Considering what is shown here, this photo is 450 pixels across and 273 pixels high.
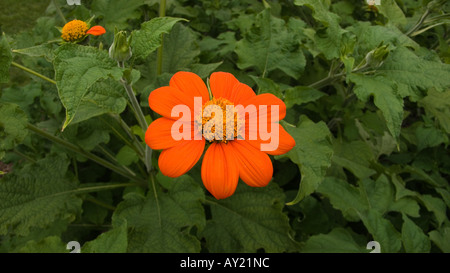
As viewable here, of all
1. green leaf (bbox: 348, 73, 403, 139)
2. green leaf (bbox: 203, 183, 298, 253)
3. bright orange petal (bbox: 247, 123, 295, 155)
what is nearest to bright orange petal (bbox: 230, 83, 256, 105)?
bright orange petal (bbox: 247, 123, 295, 155)

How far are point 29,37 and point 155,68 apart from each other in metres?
0.75

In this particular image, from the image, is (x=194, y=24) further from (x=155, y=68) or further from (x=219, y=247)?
(x=219, y=247)

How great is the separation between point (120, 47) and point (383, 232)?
1280 mm

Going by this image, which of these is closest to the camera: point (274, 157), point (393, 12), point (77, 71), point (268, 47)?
point (77, 71)

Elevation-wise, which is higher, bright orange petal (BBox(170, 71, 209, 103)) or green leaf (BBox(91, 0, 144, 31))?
green leaf (BBox(91, 0, 144, 31))

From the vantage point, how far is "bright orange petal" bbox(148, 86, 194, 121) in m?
0.91

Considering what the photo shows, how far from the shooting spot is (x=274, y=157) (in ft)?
3.66

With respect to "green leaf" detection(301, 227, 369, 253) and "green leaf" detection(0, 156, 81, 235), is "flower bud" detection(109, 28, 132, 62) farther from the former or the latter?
"green leaf" detection(301, 227, 369, 253)

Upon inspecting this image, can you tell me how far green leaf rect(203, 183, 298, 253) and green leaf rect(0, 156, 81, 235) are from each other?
665 millimetres

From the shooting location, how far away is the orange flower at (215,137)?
2.87ft

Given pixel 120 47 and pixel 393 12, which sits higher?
pixel 120 47

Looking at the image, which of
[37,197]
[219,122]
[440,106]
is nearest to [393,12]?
[440,106]

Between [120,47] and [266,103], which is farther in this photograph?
[266,103]

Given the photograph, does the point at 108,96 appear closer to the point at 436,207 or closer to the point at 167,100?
the point at 167,100
